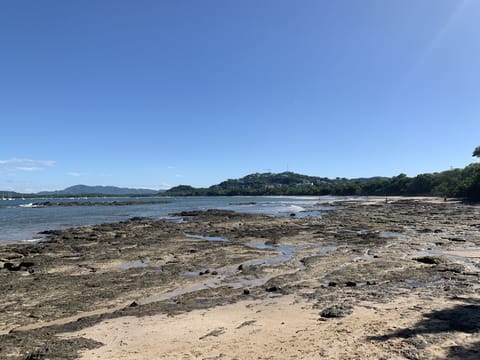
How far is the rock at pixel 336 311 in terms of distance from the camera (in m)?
9.20

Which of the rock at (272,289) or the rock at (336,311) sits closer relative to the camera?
the rock at (336,311)

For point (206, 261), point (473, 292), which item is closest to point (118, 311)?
point (206, 261)

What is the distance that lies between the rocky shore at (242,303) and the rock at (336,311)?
4 cm

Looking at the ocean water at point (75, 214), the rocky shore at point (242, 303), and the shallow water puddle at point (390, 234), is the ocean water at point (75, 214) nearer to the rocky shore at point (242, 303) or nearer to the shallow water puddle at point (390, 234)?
the rocky shore at point (242, 303)

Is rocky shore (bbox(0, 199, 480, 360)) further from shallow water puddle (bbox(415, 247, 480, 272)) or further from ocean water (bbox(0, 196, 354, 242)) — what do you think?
ocean water (bbox(0, 196, 354, 242))

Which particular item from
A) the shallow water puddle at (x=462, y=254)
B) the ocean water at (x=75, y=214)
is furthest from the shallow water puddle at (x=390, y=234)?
the ocean water at (x=75, y=214)

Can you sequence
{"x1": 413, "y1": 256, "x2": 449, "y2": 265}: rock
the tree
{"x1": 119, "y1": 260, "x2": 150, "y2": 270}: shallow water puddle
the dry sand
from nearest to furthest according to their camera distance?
the dry sand
{"x1": 413, "y1": 256, "x2": 449, "y2": 265}: rock
{"x1": 119, "y1": 260, "x2": 150, "y2": 270}: shallow water puddle
the tree

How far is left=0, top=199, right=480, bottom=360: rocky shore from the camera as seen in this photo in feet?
24.3

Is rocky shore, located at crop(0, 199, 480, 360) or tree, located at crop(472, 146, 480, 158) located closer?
rocky shore, located at crop(0, 199, 480, 360)

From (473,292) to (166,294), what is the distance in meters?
10.6

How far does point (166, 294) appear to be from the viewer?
40.8 feet

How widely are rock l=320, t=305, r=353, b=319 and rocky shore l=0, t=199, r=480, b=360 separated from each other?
43 mm

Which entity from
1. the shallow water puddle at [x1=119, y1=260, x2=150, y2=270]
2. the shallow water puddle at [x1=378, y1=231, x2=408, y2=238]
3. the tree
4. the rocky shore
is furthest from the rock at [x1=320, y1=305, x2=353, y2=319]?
the tree

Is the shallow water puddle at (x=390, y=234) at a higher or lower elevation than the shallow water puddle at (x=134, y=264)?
higher
